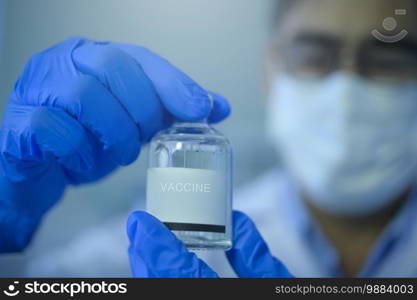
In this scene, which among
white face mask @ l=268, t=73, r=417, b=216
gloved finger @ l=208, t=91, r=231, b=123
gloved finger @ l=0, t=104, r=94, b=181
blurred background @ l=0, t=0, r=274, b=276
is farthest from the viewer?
blurred background @ l=0, t=0, r=274, b=276

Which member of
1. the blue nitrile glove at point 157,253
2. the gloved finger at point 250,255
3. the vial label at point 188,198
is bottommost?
the gloved finger at point 250,255

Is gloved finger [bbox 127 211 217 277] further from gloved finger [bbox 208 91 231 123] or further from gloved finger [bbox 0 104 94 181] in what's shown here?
gloved finger [bbox 208 91 231 123]

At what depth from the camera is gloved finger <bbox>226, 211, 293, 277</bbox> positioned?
1244 mm

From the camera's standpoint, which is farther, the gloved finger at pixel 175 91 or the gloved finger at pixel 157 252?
the gloved finger at pixel 175 91

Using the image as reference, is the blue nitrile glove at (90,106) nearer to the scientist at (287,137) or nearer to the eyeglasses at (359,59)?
the scientist at (287,137)

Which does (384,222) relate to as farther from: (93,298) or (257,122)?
(93,298)

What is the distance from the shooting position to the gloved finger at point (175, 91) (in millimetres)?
1213

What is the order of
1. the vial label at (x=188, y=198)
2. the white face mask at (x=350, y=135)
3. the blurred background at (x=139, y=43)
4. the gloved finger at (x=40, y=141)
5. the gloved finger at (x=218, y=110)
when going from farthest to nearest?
the blurred background at (x=139, y=43), the white face mask at (x=350, y=135), the gloved finger at (x=218, y=110), the gloved finger at (x=40, y=141), the vial label at (x=188, y=198)

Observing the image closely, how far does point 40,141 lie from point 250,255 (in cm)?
48

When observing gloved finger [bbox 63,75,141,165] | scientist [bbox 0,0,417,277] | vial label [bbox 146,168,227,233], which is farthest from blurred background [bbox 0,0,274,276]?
vial label [bbox 146,168,227,233]

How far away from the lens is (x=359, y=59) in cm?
185

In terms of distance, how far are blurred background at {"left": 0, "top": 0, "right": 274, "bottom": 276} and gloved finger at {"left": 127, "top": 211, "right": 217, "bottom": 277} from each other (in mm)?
865

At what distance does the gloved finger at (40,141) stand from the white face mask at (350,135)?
2.56 feet

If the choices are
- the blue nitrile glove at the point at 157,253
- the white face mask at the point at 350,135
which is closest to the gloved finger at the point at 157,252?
the blue nitrile glove at the point at 157,253
